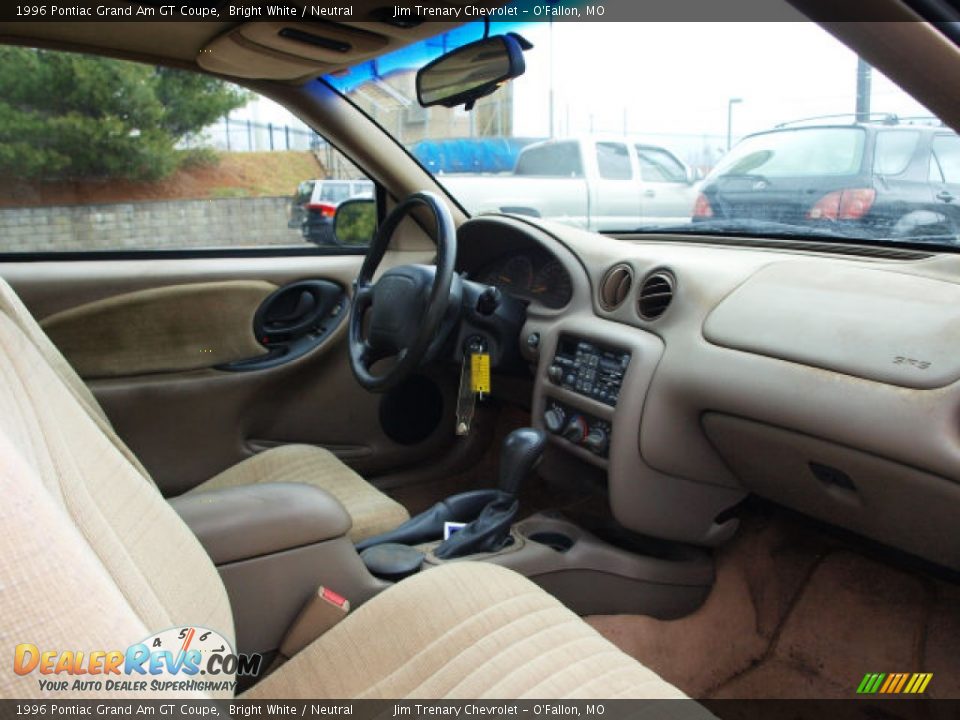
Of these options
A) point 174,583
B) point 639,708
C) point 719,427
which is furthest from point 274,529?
point 719,427

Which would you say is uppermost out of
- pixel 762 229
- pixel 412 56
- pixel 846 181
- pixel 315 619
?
pixel 412 56

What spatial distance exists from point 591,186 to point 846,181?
156 centimetres

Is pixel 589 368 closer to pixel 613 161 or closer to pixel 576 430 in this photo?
pixel 576 430

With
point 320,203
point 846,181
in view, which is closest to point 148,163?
point 320,203

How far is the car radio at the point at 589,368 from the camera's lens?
1892 millimetres

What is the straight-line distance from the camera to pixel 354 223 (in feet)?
9.11

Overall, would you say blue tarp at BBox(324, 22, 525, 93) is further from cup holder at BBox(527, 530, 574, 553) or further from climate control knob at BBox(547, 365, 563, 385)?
cup holder at BBox(527, 530, 574, 553)

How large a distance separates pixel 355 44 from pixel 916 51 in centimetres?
137

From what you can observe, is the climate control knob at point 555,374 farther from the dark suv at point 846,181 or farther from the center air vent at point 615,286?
the dark suv at point 846,181

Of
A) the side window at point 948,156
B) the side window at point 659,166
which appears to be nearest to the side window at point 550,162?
the side window at point 659,166

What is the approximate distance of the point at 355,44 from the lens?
2.00 metres

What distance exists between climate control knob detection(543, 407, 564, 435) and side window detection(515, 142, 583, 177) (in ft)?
5.22

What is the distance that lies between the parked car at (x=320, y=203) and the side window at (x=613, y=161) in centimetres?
124

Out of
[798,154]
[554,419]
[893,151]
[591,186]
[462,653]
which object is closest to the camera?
[462,653]
